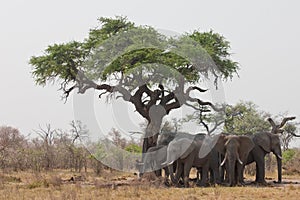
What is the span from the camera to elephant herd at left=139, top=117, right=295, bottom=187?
19125 mm

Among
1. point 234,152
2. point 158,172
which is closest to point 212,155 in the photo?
point 234,152

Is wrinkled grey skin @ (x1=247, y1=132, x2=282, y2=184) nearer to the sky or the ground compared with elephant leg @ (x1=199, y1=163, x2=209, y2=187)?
nearer to the sky

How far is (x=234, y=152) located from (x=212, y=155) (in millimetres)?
1254

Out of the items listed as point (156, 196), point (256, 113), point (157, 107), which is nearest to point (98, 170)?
point (157, 107)

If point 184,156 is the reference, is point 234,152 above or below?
above

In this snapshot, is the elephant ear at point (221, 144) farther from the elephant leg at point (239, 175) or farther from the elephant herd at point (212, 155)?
the elephant leg at point (239, 175)

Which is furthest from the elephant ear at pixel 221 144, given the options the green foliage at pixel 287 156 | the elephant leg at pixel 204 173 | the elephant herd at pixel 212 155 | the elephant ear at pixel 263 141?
the green foliage at pixel 287 156

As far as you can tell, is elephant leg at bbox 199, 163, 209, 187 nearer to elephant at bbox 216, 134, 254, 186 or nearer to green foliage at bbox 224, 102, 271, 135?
elephant at bbox 216, 134, 254, 186

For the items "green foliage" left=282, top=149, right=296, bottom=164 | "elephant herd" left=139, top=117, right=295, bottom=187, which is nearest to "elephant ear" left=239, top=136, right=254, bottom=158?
"elephant herd" left=139, top=117, right=295, bottom=187

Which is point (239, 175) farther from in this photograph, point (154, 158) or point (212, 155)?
point (154, 158)

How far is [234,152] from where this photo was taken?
19609 mm

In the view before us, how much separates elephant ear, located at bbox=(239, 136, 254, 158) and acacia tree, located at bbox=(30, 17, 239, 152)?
471cm

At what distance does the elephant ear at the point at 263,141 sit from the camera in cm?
2152

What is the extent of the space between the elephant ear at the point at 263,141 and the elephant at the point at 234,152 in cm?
105
